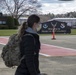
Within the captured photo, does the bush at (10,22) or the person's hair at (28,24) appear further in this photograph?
the bush at (10,22)

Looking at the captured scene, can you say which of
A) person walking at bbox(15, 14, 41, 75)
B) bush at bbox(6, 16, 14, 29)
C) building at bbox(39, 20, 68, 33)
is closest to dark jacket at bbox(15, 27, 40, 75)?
person walking at bbox(15, 14, 41, 75)

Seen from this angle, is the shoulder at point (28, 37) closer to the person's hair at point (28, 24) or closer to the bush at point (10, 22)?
the person's hair at point (28, 24)

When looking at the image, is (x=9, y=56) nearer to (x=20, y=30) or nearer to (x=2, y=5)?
(x=20, y=30)

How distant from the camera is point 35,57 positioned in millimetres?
4020

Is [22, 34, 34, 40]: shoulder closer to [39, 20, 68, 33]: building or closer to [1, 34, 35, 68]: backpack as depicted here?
[1, 34, 35, 68]: backpack

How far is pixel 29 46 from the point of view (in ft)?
12.8

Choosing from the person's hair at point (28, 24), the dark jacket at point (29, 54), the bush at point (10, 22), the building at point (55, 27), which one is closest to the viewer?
the dark jacket at point (29, 54)

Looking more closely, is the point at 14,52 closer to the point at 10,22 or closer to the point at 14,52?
the point at 14,52

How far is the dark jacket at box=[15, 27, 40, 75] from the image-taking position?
3898mm

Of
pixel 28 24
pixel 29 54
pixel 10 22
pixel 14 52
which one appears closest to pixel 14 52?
pixel 14 52

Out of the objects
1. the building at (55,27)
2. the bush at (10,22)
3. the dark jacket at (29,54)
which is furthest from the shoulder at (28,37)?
the bush at (10,22)

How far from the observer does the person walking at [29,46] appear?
391 centimetres

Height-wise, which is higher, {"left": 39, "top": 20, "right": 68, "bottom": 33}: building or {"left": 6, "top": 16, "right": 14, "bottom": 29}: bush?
{"left": 39, "top": 20, "right": 68, "bottom": 33}: building

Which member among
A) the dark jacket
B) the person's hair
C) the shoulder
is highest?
the person's hair
